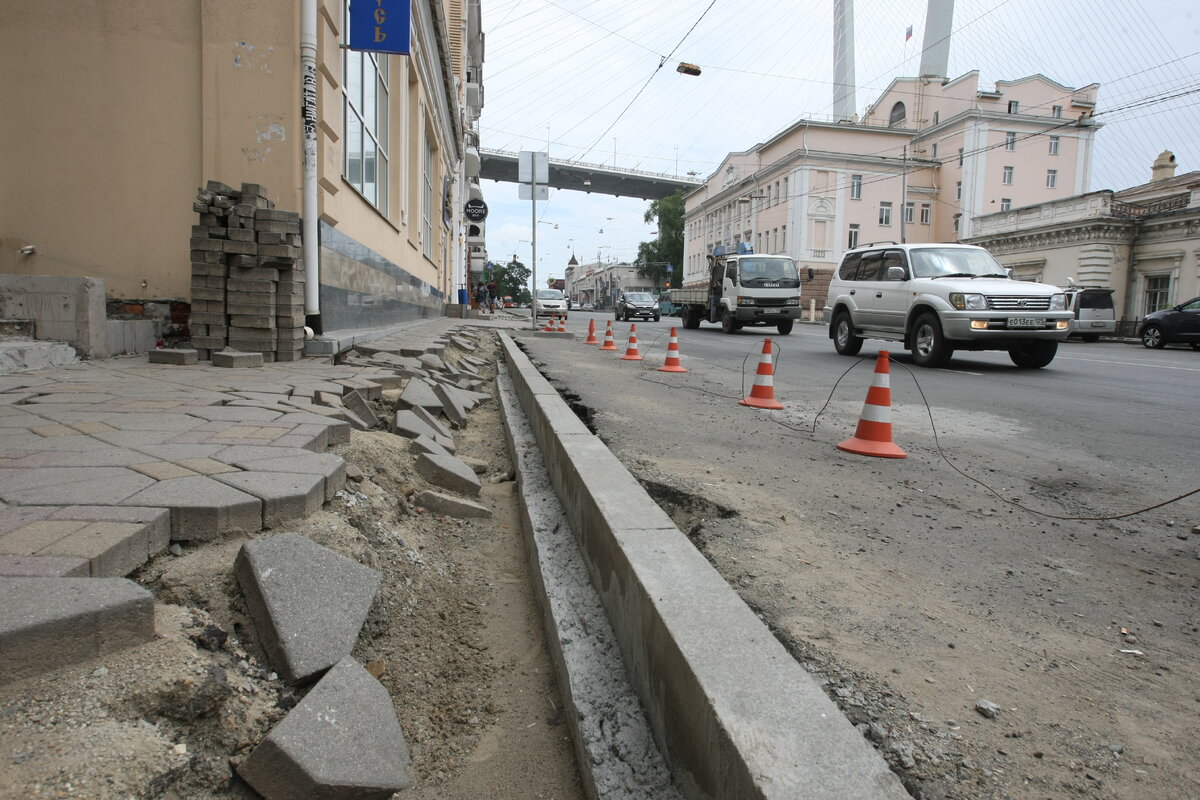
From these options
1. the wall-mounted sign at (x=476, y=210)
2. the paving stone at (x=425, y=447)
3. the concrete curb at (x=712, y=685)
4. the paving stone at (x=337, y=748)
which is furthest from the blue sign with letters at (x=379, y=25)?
the wall-mounted sign at (x=476, y=210)

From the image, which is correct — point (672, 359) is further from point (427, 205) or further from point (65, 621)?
point (427, 205)

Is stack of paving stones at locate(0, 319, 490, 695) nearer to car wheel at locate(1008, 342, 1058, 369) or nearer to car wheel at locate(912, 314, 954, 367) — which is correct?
car wheel at locate(912, 314, 954, 367)

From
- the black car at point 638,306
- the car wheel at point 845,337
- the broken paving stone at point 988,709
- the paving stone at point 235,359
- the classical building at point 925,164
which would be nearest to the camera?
the broken paving stone at point 988,709

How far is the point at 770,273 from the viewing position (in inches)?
775

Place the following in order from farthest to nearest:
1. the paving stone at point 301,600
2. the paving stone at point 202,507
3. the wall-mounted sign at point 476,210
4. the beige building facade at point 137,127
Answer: the wall-mounted sign at point 476,210 → the beige building facade at point 137,127 → the paving stone at point 202,507 → the paving stone at point 301,600

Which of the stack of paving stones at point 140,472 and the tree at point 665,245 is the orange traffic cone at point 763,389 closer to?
the stack of paving stones at point 140,472

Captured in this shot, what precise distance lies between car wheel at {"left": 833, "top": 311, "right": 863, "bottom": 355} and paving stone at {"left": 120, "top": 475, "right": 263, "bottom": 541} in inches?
450

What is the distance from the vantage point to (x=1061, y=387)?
26.6ft

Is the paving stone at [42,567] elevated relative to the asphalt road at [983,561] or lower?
elevated

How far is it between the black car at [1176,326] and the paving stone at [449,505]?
74.3 feet

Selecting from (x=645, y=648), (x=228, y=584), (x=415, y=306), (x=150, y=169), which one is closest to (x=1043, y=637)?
(x=645, y=648)

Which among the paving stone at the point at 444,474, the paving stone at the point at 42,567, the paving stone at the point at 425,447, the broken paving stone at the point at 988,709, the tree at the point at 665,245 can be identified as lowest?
the broken paving stone at the point at 988,709

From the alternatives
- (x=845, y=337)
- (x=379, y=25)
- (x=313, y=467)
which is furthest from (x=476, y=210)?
(x=313, y=467)

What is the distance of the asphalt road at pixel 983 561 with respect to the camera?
60.7 inches
